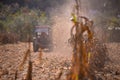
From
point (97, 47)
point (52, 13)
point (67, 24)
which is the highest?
point (52, 13)

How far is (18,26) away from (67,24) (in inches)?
138

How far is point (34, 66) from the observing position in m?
6.72

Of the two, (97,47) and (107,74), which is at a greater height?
(97,47)

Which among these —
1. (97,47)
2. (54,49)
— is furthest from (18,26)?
(97,47)

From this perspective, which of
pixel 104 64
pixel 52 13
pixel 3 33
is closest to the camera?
pixel 104 64

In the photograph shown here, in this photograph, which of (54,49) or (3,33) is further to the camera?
(3,33)

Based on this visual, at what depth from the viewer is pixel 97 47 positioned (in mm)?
7195

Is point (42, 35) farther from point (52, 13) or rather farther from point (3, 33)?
point (52, 13)

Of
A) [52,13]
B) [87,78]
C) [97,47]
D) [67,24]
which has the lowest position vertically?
[87,78]

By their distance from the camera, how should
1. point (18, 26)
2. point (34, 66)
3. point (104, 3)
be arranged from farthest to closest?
1. point (104, 3)
2. point (18, 26)
3. point (34, 66)

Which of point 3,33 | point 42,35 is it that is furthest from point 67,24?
point 3,33

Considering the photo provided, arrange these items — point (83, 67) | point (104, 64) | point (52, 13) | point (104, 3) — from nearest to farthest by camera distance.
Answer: point (83, 67) < point (104, 64) < point (52, 13) < point (104, 3)

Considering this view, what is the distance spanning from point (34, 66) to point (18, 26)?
334 inches

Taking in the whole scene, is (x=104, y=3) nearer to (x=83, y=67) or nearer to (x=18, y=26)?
(x=18, y=26)
